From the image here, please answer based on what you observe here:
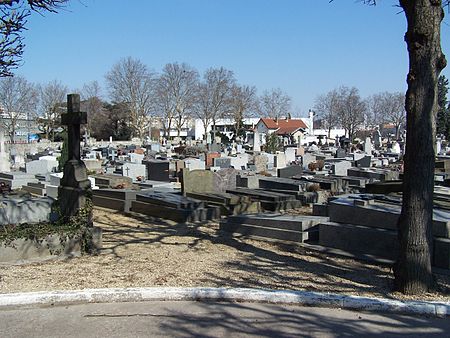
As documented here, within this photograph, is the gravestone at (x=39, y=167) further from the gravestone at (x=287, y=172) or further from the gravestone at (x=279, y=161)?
the gravestone at (x=279, y=161)

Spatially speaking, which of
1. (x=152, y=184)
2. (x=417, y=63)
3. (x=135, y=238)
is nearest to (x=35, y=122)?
(x=152, y=184)

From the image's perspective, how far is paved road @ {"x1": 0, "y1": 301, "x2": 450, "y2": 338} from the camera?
12.6 feet

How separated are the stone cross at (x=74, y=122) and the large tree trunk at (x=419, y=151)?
5009 millimetres

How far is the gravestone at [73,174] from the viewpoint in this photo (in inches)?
282

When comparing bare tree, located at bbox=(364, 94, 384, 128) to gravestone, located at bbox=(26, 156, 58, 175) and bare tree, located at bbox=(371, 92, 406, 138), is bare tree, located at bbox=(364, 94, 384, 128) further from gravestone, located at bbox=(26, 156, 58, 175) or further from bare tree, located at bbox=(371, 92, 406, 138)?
gravestone, located at bbox=(26, 156, 58, 175)

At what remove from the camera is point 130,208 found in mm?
11062

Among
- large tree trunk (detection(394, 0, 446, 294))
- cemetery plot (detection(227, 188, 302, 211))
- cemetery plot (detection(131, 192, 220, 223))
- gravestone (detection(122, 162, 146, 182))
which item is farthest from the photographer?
gravestone (detection(122, 162, 146, 182))

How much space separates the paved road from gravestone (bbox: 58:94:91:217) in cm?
293

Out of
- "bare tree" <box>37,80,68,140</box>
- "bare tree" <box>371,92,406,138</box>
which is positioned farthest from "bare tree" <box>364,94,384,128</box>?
"bare tree" <box>37,80,68,140</box>

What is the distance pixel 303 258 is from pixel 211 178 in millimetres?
6185

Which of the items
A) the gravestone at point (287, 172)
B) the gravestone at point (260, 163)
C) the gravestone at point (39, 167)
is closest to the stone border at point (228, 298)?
the gravestone at point (287, 172)

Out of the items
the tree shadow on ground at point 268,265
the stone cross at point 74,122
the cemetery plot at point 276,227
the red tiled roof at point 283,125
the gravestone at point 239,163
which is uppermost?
the red tiled roof at point 283,125

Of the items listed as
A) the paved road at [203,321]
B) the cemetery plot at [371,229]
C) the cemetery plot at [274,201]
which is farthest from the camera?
the cemetery plot at [274,201]

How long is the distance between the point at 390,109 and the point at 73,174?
7626 centimetres
